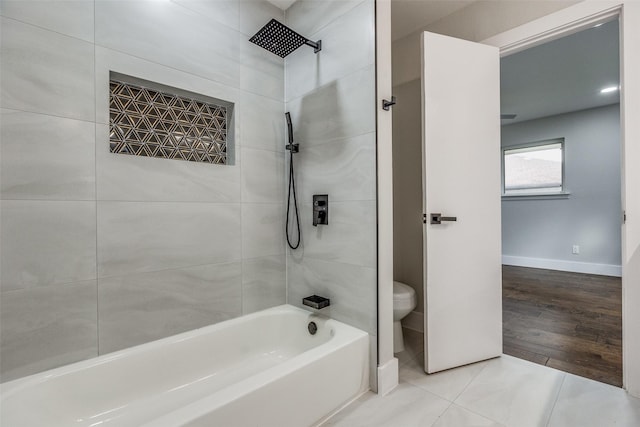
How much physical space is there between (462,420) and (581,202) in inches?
184

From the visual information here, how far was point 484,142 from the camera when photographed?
1.96 meters

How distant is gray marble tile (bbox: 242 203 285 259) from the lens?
1964 millimetres

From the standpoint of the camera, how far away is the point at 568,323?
2559mm

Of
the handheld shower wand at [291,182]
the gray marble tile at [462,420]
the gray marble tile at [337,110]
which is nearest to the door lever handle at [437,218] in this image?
the gray marble tile at [337,110]

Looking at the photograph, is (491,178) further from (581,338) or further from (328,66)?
(581,338)

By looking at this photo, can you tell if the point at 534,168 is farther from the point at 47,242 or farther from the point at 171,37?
the point at 47,242

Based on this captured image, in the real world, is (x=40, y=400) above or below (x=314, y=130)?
below

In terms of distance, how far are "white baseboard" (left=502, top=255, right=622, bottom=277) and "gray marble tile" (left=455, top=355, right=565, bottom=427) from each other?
3.58m

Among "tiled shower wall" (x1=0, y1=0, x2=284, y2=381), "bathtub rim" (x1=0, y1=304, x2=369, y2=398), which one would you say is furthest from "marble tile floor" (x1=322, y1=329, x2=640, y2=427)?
"tiled shower wall" (x1=0, y1=0, x2=284, y2=381)

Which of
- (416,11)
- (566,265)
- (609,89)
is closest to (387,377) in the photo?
(416,11)

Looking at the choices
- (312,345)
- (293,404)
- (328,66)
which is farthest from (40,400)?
(328,66)

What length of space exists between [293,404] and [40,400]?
40.6 inches

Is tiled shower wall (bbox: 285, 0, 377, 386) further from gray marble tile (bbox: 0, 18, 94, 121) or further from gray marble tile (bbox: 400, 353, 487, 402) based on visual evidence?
gray marble tile (bbox: 0, 18, 94, 121)

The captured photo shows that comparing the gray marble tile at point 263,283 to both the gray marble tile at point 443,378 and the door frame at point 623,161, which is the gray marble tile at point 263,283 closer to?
the door frame at point 623,161
